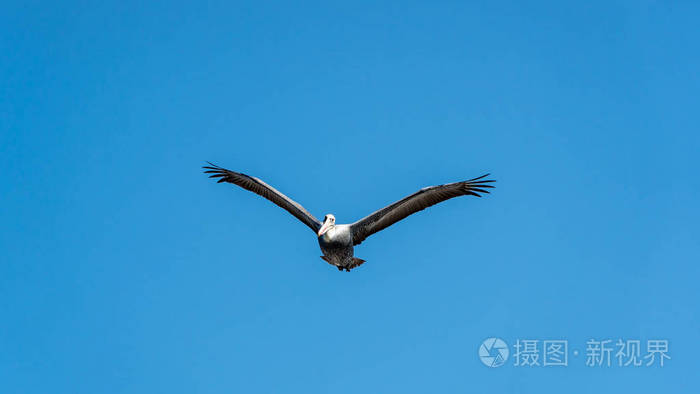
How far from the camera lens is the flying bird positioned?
1958cm

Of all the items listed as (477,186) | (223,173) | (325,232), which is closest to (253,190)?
(223,173)

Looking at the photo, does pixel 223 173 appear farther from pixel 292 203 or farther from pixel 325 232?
pixel 325 232

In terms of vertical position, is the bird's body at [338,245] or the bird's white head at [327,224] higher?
the bird's white head at [327,224]

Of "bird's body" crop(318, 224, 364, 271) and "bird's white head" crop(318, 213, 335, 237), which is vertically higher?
"bird's white head" crop(318, 213, 335, 237)

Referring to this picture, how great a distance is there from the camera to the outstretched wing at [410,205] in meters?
19.4

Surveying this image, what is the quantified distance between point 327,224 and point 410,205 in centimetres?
229

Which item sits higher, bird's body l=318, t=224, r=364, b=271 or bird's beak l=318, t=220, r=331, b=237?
bird's beak l=318, t=220, r=331, b=237

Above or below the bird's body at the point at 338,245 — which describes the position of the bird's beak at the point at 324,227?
above

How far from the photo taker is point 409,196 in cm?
1955

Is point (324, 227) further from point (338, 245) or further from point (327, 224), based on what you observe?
point (338, 245)

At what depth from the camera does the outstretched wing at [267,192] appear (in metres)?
21.3

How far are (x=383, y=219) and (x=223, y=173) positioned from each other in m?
4.88

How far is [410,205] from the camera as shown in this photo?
2011 centimetres

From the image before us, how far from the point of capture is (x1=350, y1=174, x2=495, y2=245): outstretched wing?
Answer: 765 inches
